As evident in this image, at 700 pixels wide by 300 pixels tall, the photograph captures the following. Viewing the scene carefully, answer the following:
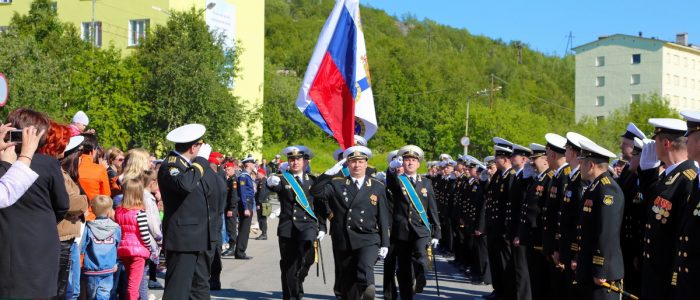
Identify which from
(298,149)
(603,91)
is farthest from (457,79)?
(298,149)

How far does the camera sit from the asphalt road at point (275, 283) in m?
12.0

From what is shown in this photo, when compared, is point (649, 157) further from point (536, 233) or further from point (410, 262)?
point (410, 262)

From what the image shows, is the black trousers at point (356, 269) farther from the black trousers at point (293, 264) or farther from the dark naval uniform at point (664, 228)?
the dark naval uniform at point (664, 228)

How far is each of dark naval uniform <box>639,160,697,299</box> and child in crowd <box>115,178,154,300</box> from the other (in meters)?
5.30

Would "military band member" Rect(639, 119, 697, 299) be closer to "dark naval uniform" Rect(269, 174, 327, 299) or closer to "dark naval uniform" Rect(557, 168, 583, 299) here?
"dark naval uniform" Rect(557, 168, 583, 299)

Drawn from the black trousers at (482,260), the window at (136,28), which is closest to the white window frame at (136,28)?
the window at (136,28)

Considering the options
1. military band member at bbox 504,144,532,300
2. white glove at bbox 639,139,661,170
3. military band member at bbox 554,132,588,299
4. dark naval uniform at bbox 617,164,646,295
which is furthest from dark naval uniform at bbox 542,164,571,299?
military band member at bbox 504,144,532,300

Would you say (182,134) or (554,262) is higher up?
(182,134)

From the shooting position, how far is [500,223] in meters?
11.0

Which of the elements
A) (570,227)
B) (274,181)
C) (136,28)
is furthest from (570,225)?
(136,28)

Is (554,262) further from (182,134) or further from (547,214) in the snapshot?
(182,134)

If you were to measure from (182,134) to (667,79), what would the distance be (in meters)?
96.3

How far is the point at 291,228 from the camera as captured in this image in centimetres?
1117

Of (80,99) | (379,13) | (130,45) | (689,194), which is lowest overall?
(689,194)
